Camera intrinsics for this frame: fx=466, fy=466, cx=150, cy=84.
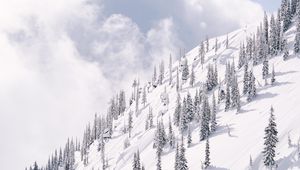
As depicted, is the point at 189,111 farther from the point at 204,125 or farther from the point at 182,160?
the point at 182,160

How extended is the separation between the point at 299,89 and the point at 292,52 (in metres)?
40.7

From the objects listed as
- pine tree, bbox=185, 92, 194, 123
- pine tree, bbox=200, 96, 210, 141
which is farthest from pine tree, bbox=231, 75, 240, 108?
pine tree, bbox=185, 92, 194, 123

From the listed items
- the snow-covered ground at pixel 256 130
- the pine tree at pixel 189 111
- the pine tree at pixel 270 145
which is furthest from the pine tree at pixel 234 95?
the pine tree at pixel 270 145

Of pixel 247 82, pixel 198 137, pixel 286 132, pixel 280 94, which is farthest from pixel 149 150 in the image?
pixel 286 132

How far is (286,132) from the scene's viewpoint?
129m

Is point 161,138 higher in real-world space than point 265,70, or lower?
lower

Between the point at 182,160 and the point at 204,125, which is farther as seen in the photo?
the point at 204,125

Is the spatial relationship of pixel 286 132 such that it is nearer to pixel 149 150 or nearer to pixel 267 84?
pixel 267 84

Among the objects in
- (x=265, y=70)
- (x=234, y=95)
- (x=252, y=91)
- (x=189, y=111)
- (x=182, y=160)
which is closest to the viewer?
(x=182, y=160)

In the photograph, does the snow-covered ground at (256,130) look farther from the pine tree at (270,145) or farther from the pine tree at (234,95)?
the pine tree at (234,95)

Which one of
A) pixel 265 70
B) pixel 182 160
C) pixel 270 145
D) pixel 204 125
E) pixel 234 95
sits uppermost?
pixel 265 70

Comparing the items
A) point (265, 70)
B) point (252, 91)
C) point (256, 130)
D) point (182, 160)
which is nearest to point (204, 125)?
point (252, 91)

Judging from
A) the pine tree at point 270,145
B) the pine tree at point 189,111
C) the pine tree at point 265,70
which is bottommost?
the pine tree at point 270,145

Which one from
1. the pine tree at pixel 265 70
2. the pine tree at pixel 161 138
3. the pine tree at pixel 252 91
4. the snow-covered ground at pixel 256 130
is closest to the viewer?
the snow-covered ground at pixel 256 130
